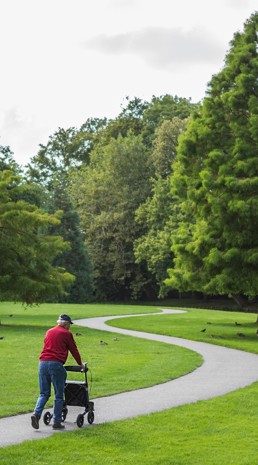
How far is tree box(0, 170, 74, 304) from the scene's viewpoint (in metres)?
34.6

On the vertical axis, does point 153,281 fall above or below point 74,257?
below

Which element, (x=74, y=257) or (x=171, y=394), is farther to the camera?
(x=74, y=257)

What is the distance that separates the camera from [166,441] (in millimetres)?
Result: 10391

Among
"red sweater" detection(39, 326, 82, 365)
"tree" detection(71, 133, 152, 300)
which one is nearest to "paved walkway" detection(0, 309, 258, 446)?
"red sweater" detection(39, 326, 82, 365)

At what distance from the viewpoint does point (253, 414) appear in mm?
12617

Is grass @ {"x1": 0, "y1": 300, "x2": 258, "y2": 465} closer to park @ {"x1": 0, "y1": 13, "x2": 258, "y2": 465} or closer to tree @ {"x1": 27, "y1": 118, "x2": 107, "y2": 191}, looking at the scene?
park @ {"x1": 0, "y1": 13, "x2": 258, "y2": 465}

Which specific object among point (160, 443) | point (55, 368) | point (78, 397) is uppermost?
A: point (55, 368)

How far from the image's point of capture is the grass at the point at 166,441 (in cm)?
927

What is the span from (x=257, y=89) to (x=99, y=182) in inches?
1717

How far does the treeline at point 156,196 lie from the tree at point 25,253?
0.42 ft

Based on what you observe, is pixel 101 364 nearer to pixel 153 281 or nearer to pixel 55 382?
pixel 55 382

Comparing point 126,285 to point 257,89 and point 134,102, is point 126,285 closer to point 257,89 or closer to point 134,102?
point 134,102

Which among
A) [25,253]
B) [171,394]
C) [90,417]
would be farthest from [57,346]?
[25,253]

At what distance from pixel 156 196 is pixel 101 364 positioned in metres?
47.6
